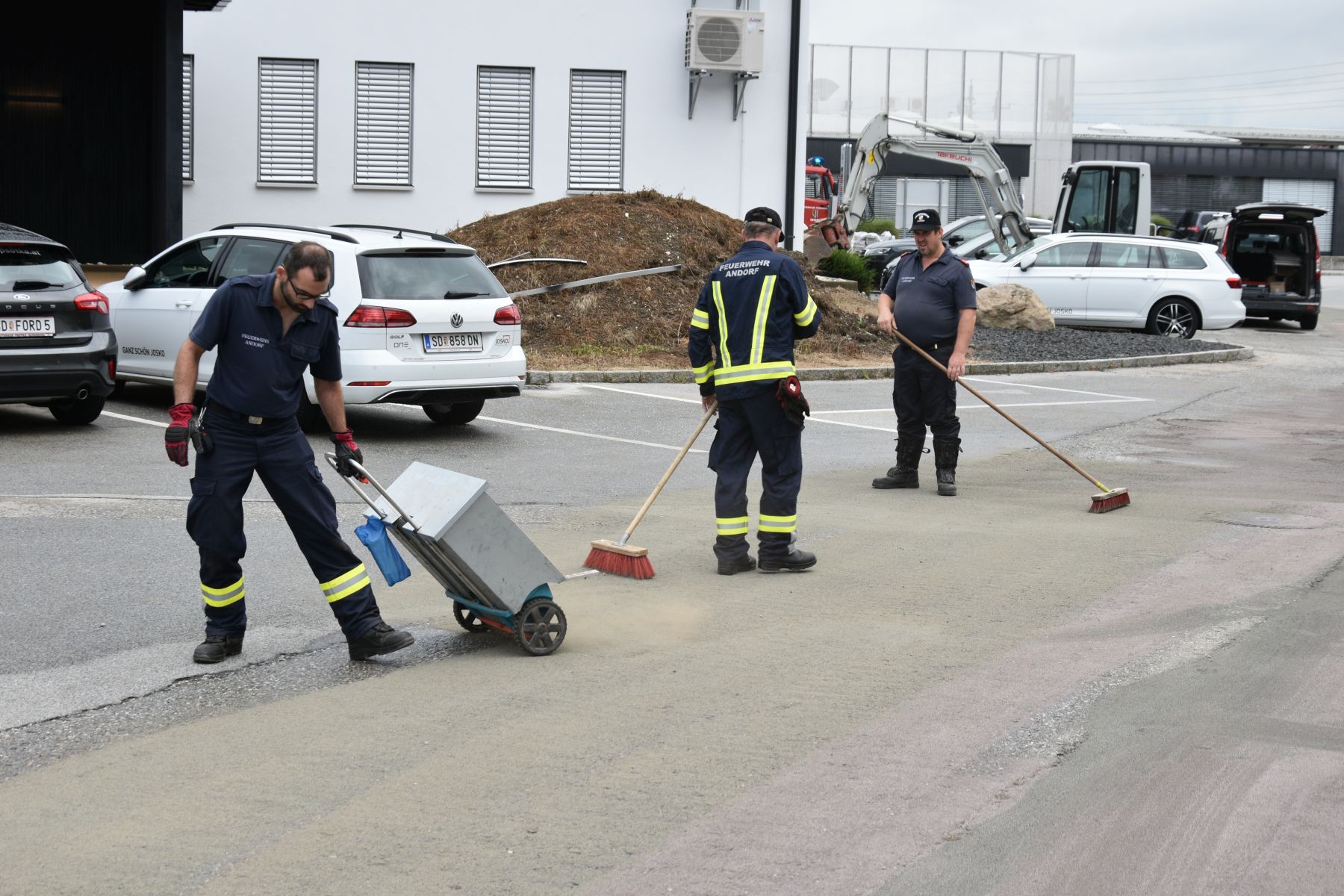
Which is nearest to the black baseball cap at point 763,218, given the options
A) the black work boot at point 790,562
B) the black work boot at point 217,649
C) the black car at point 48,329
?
the black work boot at point 790,562

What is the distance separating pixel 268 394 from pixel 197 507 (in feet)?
1.70

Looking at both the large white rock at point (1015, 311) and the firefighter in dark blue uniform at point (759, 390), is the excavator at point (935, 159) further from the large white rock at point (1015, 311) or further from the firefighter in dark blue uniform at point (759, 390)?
the firefighter in dark blue uniform at point (759, 390)

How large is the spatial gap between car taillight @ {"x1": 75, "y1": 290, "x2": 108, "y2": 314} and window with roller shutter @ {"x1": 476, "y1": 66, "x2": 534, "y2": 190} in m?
15.0

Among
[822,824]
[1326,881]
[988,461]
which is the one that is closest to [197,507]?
[822,824]

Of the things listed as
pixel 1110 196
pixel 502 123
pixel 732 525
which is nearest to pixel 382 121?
pixel 502 123

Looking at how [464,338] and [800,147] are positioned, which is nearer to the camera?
[464,338]

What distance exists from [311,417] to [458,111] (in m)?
15.2

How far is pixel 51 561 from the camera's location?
7.82 meters

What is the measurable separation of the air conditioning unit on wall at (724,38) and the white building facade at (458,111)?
156mm

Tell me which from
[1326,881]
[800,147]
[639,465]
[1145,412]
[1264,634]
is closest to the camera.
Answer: [1326,881]

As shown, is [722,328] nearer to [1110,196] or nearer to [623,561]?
[623,561]

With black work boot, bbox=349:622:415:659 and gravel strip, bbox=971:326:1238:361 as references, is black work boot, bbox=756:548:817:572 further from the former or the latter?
gravel strip, bbox=971:326:1238:361

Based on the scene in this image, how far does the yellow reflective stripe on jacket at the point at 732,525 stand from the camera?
8062mm

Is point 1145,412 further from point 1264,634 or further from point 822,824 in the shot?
point 822,824
